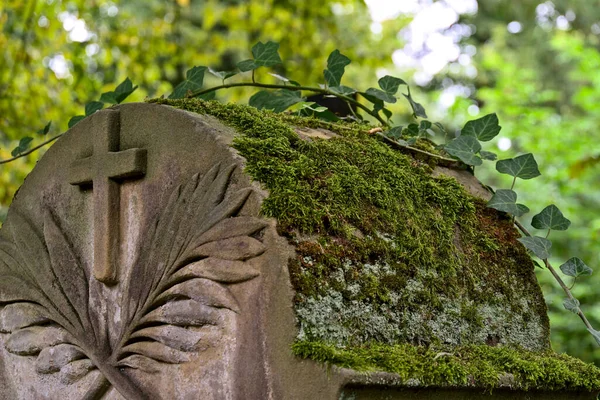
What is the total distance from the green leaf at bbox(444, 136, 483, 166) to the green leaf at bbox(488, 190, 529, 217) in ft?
0.38

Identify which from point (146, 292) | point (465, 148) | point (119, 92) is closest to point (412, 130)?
point (465, 148)

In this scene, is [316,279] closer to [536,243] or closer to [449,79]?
[536,243]

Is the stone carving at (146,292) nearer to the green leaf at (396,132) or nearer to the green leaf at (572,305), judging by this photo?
the green leaf at (396,132)

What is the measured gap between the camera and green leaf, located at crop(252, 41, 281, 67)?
2.08 meters

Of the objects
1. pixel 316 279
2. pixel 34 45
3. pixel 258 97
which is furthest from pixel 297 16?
pixel 316 279

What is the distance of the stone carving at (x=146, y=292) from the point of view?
4.94 feet

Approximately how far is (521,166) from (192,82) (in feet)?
3.17

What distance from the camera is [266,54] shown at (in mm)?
2086

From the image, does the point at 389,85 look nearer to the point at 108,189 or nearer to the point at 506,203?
the point at 506,203

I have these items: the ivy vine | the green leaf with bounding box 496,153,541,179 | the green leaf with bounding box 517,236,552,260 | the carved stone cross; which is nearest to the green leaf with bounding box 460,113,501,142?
the ivy vine

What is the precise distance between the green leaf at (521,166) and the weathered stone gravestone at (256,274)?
0.41 ft

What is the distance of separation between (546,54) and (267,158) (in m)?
12.9

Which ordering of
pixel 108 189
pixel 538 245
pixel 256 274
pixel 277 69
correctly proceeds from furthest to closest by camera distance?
pixel 277 69
pixel 538 245
pixel 108 189
pixel 256 274

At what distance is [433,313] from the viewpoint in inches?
66.3
